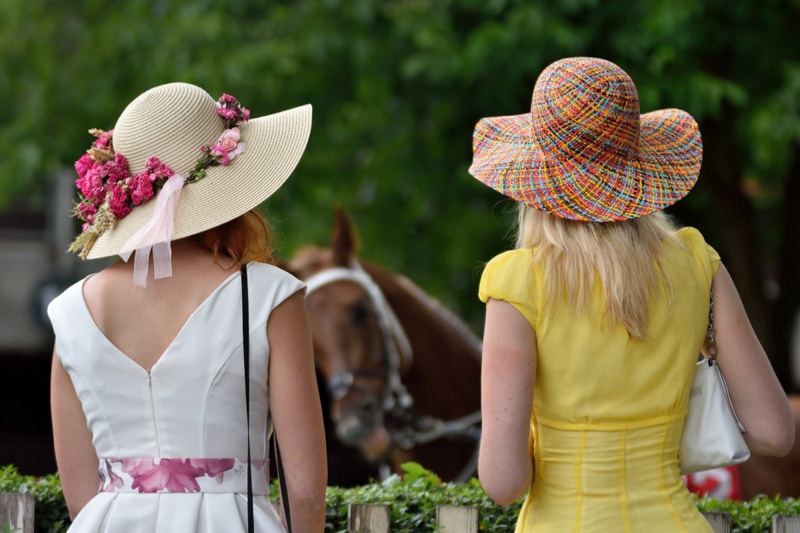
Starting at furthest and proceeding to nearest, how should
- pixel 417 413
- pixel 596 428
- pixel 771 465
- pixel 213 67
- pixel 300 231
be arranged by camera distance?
pixel 300 231 < pixel 213 67 < pixel 417 413 < pixel 771 465 < pixel 596 428

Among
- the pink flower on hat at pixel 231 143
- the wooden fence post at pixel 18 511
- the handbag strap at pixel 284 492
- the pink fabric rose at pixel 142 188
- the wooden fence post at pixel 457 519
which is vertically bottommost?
the wooden fence post at pixel 457 519

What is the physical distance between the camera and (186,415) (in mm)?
1870

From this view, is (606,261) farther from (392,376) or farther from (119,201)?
(392,376)

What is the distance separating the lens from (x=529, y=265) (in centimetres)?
188

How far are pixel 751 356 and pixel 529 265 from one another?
17.1 inches

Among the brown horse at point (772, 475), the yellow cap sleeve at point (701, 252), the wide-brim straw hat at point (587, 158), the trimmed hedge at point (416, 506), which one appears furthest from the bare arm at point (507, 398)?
the brown horse at point (772, 475)

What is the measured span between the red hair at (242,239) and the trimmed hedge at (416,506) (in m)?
0.81

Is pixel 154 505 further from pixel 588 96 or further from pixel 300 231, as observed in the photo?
pixel 300 231

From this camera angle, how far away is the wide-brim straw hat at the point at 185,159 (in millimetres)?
2004

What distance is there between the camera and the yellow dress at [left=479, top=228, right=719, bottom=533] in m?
1.86

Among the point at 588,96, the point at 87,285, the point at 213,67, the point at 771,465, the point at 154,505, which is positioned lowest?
the point at 771,465

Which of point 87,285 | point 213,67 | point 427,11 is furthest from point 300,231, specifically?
point 87,285

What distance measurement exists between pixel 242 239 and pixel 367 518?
2.65 ft

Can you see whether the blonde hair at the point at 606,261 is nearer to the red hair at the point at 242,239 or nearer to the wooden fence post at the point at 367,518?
the red hair at the point at 242,239
